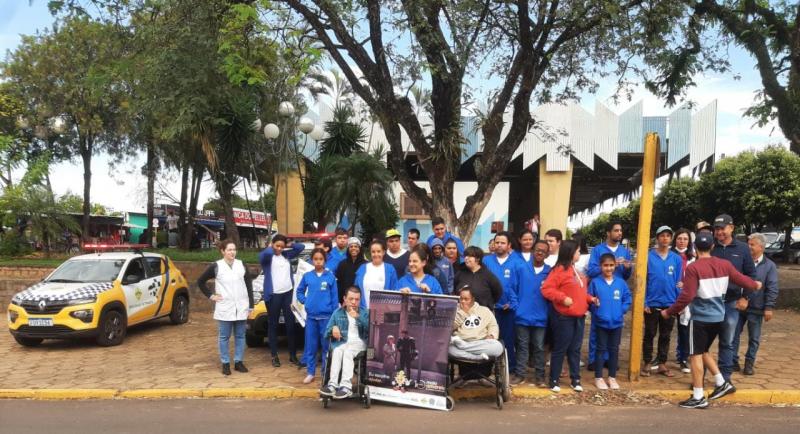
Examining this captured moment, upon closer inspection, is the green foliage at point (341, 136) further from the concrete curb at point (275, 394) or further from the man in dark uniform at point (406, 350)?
the man in dark uniform at point (406, 350)

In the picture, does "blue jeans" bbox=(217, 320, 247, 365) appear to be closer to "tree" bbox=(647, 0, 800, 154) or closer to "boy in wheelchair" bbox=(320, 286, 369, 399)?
"boy in wheelchair" bbox=(320, 286, 369, 399)

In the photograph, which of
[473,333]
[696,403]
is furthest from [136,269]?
[696,403]

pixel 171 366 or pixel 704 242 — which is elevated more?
pixel 704 242

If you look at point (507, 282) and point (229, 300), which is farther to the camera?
point (229, 300)

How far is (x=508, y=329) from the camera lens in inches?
272

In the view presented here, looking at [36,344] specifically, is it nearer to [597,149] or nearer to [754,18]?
[754,18]

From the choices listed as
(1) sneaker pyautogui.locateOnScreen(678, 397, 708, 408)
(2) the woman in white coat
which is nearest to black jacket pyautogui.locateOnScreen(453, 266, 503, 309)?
(1) sneaker pyautogui.locateOnScreen(678, 397, 708, 408)

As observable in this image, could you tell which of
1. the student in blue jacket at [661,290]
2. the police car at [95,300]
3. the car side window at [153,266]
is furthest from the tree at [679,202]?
the police car at [95,300]

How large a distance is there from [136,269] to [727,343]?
9218mm

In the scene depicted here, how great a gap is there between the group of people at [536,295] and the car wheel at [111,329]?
2968 millimetres

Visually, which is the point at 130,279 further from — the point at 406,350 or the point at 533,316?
the point at 533,316

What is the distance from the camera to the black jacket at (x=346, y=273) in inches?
287

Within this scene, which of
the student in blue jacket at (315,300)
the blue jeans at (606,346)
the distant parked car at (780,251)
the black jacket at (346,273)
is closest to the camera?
the blue jeans at (606,346)

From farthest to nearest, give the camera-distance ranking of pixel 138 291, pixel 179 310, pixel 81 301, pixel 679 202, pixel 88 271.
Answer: pixel 679 202
pixel 179 310
pixel 138 291
pixel 88 271
pixel 81 301
